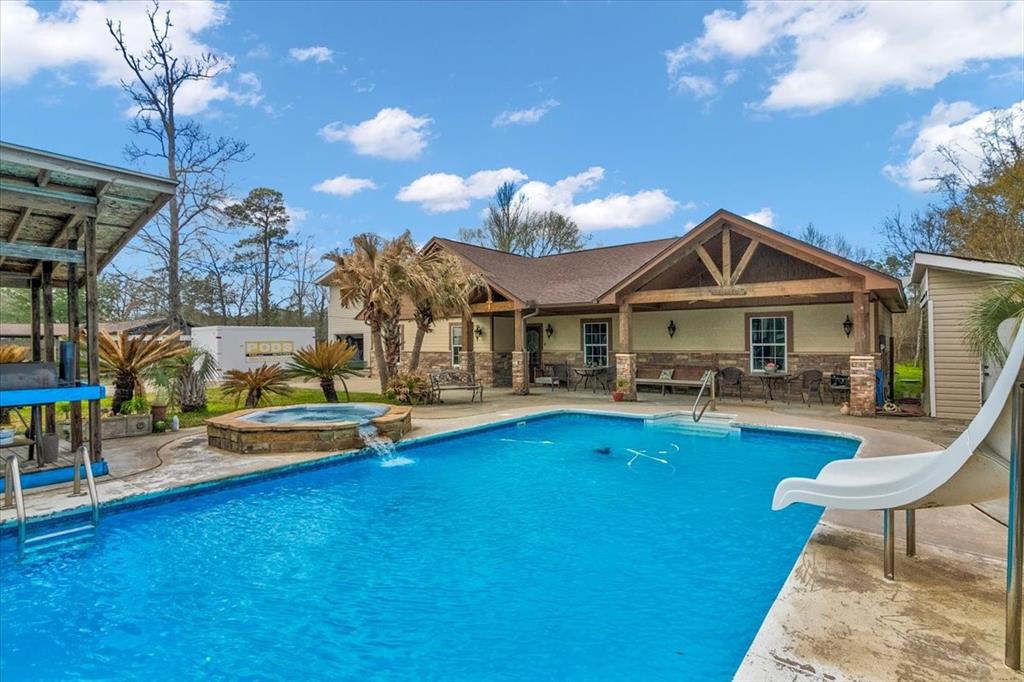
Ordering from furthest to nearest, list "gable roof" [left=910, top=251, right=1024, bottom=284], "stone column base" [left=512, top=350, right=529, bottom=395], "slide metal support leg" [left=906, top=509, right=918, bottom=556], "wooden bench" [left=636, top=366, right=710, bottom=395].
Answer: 1. "stone column base" [left=512, top=350, right=529, bottom=395]
2. "wooden bench" [left=636, top=366, right=710, bottom=395]
3. "gable roof" [left=910, top=251, right=1024, bottom=284]
4. "slide metal support leg" [left=906, top=509, right=918, bottom=556]

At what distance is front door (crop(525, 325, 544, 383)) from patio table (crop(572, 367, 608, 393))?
66.7 inches

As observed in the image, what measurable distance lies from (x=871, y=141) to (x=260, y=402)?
24.2m

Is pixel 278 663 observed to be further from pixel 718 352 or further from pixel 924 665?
pixel 718 352

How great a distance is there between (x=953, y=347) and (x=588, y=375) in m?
9.55

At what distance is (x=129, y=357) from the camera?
9859 mm

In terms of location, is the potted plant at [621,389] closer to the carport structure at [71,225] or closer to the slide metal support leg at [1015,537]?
the carport structure at [71,225]

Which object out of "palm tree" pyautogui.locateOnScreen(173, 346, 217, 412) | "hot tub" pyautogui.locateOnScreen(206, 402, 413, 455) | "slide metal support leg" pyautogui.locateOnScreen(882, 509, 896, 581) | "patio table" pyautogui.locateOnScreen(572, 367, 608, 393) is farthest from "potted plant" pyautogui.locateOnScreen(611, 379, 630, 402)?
"slide metal support leg" pyautogui.locateOnScreen(882, 509, 896, 581)

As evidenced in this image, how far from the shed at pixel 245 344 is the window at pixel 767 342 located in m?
16.7

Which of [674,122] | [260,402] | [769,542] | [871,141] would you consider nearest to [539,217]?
[674,122]

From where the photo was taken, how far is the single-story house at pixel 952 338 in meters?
10.5

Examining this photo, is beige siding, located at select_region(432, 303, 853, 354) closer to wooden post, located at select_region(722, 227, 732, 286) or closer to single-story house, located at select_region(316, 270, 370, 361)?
wooden post, located at select_region(722, 227, 732, 286)

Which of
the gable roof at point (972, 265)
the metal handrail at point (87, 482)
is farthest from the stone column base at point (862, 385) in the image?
the metal handrail at point (87, 482)

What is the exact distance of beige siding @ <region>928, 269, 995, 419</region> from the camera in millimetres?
10680

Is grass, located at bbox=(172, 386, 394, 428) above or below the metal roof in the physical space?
below
